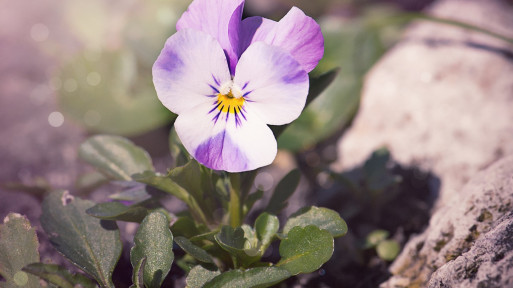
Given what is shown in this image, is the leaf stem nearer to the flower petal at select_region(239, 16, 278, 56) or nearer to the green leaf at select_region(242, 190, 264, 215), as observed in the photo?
the green leaf at select_region(242, 190, 264, 215)

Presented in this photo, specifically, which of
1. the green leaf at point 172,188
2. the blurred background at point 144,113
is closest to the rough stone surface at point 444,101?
the blurred background at point 144,113

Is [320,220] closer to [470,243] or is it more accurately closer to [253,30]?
[470,243]

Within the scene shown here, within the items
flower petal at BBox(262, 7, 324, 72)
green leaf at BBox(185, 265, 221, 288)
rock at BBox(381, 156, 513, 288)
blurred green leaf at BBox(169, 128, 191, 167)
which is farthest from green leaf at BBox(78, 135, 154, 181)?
rock at BBox(381, 156, 513, 288)

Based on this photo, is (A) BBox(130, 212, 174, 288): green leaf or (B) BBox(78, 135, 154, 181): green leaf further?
(B) BBox(78, 135, 154, 181): green leaf

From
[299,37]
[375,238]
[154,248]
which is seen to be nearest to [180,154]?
[154,248]

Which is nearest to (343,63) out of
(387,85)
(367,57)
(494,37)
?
(367,57)

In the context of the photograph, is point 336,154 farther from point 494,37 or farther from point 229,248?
point 229,248

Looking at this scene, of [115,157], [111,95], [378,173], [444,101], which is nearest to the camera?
[115,157]
